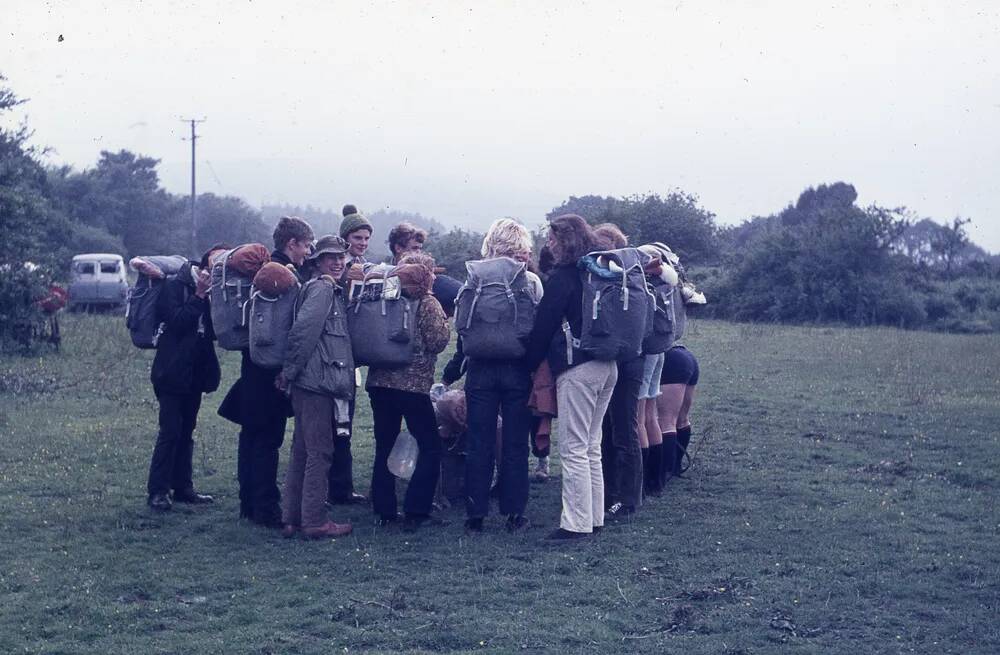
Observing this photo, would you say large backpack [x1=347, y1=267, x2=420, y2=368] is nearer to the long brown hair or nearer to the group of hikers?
the group of hikers

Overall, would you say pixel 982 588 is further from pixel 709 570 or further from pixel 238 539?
pixel 238 539

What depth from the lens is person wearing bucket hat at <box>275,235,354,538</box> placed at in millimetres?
6957

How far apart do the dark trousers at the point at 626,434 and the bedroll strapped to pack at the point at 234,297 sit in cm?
249

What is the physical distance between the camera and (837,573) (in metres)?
6.39

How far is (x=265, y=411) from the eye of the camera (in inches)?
288

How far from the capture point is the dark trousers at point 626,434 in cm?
769

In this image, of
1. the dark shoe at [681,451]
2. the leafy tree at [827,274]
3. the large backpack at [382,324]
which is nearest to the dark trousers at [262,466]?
the large backpack at [382,324]

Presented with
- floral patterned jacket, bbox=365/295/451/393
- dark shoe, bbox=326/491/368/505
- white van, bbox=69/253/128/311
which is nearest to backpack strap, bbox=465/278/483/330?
floral patterned jacket, bbox=365/295/451/393

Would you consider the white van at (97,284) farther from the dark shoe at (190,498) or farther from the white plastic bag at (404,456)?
the white plastic bag at (404,456)

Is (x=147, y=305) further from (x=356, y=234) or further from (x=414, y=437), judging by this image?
(x=414, y=437)

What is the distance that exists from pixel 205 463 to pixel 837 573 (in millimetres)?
5604

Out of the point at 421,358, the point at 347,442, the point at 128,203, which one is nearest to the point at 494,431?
the point at 421,358

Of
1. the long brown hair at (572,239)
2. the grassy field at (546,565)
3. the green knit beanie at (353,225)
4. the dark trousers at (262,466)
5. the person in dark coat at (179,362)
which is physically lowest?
the grassy field at (546,565)

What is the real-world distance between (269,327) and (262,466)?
101cm
